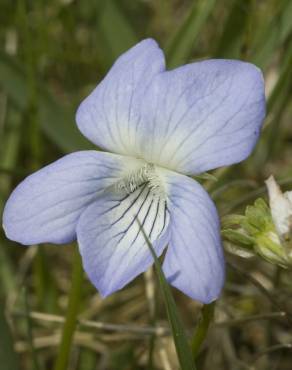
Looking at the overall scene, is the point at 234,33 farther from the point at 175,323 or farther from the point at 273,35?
the point at 175,323

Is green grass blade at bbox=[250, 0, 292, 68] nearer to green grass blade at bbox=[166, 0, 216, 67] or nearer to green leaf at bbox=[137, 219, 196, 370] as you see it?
green grass blade at bbox=[166, 0, 216, 67]

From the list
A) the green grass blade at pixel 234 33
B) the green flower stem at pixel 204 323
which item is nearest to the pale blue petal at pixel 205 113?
the green flower stem at pixel 204 323

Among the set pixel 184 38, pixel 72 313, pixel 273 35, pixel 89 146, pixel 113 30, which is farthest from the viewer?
pixel 113 30

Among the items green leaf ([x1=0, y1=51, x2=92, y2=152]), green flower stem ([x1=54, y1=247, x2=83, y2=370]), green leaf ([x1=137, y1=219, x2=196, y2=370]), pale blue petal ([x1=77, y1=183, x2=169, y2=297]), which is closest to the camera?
green leaf ([x1=137, y1=219, x2=196, y2=370])

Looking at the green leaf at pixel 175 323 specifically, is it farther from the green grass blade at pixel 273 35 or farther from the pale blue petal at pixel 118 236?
the green grass blade at pixel 273 35

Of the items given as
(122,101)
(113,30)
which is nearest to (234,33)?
(113,30)

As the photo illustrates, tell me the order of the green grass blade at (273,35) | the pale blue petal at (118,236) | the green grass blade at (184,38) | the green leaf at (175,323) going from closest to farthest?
1. the green leaf at (175,323)
2. the pale blue petal at (118,236)
3. the green grass blade at (273,35)
4. the green grass blade at (184,38)

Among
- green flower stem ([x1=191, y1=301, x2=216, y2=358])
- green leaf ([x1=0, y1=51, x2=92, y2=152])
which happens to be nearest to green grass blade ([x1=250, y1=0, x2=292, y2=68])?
green leaf ([x1=0, y1=51, x2=92, y2=152])

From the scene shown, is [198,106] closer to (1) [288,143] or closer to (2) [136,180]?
(2) [136,180]
